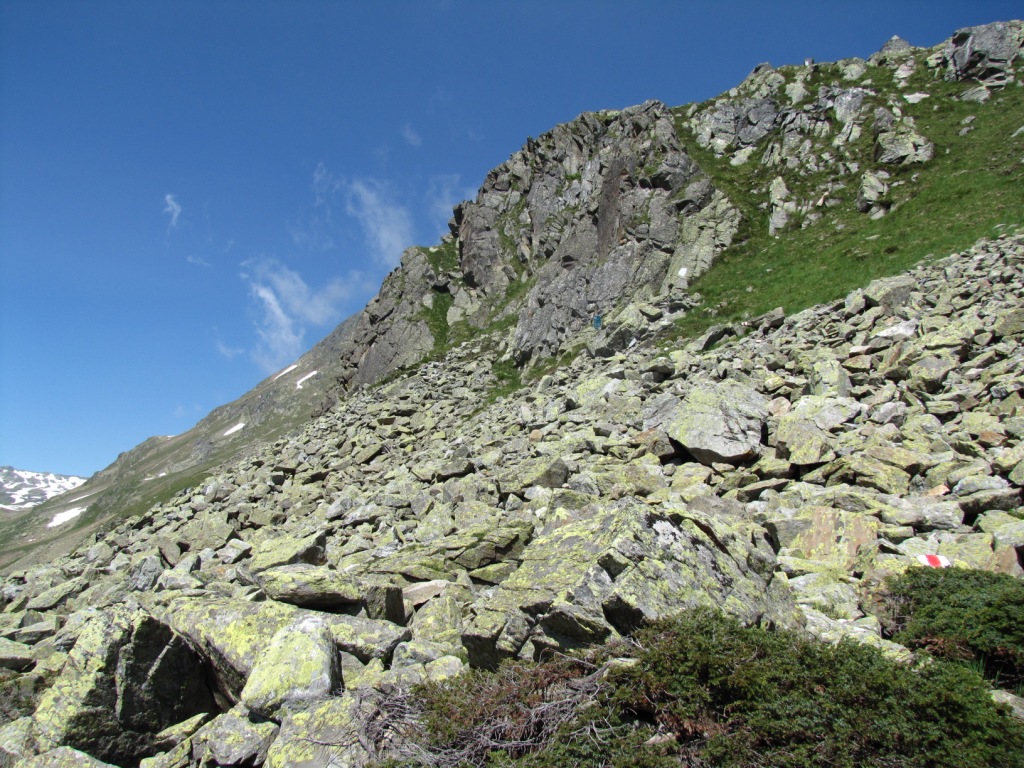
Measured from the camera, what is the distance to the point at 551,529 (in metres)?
11.0

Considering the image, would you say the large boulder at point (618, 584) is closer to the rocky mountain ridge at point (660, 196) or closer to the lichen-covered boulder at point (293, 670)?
the lichen-covered boulder at point (293, 670)

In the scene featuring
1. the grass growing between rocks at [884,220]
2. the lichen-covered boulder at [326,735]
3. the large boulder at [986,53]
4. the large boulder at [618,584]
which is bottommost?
the lichen-covered boulder at [326,735]

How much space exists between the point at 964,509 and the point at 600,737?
9043mm

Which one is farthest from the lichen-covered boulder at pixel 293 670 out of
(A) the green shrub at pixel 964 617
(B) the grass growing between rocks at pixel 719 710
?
(A) the green shrub at pixel 964 617

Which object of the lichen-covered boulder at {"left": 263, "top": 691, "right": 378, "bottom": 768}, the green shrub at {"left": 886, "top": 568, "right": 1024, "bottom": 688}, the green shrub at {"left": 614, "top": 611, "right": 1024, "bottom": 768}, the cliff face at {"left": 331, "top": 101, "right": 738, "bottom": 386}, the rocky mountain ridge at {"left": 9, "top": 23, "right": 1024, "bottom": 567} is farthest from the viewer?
the cliff face at {"left": 331, "top": 101, "right": 738, "bottom": 386}

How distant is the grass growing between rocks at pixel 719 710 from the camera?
457 centimetres

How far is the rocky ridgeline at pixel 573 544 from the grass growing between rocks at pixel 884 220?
4326 mm

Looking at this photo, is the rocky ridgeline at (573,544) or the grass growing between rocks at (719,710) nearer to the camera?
the grass growing between rocks at (719,710)

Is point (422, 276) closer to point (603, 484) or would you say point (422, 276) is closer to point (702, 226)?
point (702, 226)

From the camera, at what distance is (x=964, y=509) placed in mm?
9922

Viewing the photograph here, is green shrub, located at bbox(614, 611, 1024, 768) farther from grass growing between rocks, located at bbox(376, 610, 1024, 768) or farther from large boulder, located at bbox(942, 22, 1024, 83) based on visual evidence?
large boulder, located at bbox(942, 22, 1024, 83)

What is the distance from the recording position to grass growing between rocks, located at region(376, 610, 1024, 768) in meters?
4.57

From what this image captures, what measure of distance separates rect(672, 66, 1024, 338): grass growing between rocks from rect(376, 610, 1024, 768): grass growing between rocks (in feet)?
87.6

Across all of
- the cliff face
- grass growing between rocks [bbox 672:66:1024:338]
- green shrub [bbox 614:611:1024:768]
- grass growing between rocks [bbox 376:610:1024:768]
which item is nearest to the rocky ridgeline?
grass growing between rocks [bbox 376:610:1024:768]
